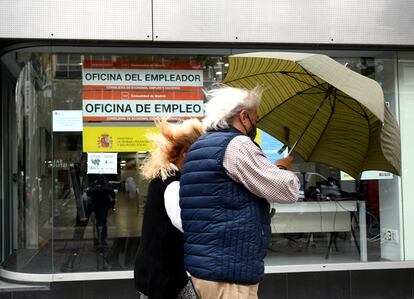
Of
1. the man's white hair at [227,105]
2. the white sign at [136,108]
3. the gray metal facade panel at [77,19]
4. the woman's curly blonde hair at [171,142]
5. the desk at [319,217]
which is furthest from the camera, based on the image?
the desk at [319,217]

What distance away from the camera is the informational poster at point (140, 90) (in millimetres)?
6590

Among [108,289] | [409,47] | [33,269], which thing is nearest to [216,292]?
[108,289]

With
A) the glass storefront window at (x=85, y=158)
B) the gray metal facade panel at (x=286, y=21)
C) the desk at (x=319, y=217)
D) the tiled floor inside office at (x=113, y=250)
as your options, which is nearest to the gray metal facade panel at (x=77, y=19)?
the gray metal facade panel at (x=286, y=21)

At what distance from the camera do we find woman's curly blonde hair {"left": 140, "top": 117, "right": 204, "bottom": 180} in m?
2.90

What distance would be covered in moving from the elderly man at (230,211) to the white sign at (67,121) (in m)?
4.20

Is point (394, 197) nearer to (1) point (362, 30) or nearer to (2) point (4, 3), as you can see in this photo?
(1) point (362, 30)

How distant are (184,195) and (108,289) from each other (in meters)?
4.07

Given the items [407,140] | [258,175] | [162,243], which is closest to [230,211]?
[258,175]

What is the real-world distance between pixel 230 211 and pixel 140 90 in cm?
444

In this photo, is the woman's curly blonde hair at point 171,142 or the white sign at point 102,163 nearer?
the woman's curly blonde hair at point 171,142

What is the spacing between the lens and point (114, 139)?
21.5 ft

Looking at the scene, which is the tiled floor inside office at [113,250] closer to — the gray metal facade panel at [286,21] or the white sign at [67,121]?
the white sign at [67,121]

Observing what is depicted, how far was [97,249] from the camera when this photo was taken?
6586 mm

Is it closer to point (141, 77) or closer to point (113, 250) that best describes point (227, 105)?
point (141, 77)
